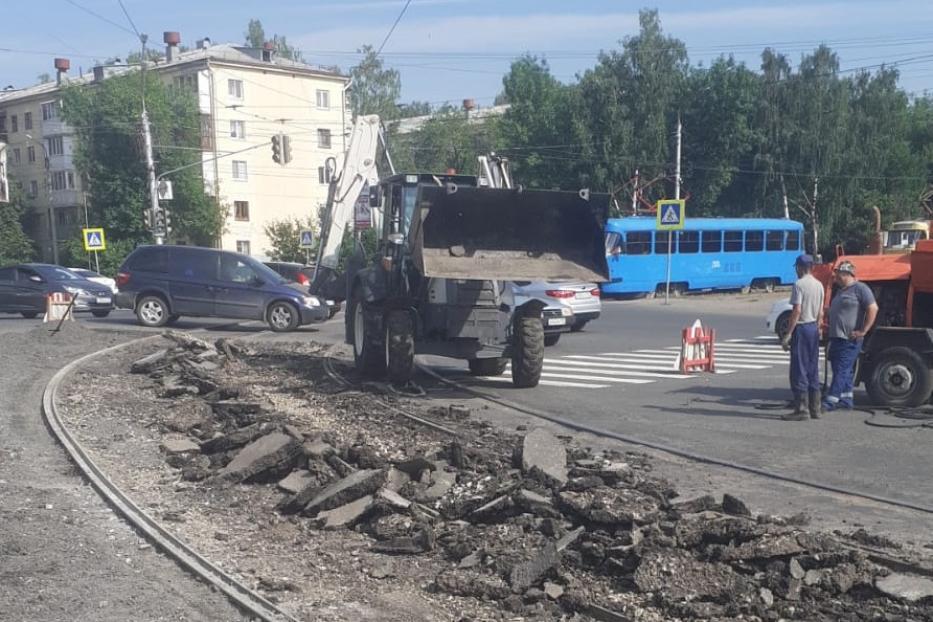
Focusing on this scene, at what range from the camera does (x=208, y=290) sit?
79.8 ft

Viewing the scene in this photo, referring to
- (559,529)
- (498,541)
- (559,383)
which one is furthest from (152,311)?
(559,529)

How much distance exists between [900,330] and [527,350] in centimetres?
471

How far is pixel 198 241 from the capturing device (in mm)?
65188

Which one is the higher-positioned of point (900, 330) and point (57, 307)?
point (900, 330)

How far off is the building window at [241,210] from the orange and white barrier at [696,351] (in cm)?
5581

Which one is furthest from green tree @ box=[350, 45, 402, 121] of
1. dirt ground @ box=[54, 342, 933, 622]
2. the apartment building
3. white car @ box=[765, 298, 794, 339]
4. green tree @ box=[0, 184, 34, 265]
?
dirt ground @ box=[54, 342, 933, 622]

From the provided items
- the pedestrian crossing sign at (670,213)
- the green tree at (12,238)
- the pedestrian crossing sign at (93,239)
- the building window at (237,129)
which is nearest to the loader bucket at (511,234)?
the pedestrian crossing sign at (670,213)

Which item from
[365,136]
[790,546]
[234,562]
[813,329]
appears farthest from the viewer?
[365,136]

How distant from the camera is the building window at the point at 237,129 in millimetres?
68125

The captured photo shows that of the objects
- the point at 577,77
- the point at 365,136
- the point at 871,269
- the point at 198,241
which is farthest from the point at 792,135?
the point at 871,269

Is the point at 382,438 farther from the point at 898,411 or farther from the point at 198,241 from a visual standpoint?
the point at 198,241

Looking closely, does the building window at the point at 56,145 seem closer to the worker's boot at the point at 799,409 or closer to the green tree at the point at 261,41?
the green tree at the point at 261,41

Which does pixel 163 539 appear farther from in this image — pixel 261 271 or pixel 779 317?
pixel 261 271

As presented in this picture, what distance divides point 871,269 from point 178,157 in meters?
57.5
